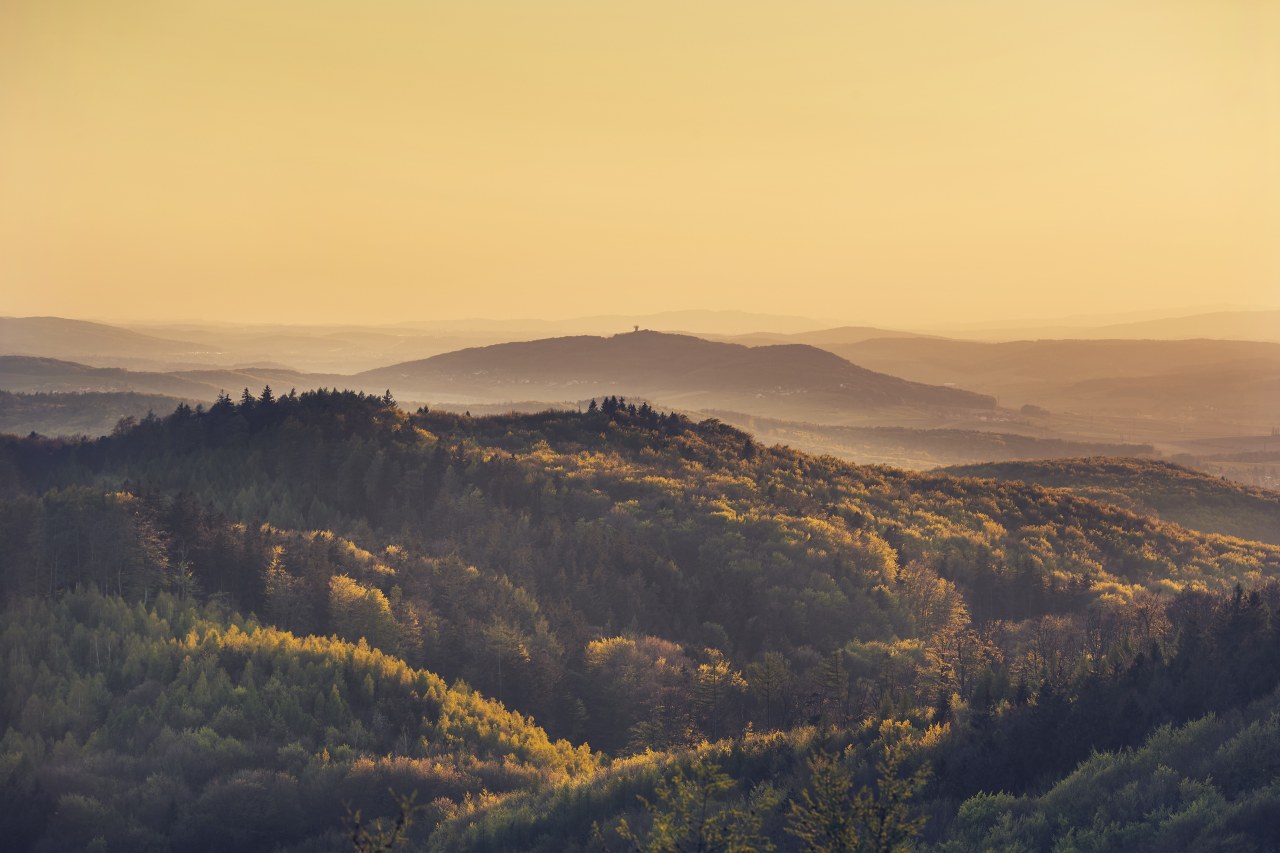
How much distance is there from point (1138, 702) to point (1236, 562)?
397 feet

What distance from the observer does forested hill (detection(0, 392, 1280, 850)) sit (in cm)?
5538

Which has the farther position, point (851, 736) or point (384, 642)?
point (384, 642)

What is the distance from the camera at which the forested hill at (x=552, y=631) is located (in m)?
55.4

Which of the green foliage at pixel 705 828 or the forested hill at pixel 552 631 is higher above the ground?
the green foliage at pixel 705 828

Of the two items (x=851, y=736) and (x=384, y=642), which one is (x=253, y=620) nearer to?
(x=384, y=642)

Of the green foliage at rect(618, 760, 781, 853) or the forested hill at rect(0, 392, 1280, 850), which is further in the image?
the forested hill at rect(0, 392, 1280, 850)

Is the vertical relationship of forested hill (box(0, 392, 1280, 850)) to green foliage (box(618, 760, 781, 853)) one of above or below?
below

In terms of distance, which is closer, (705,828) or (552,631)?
(705,828)

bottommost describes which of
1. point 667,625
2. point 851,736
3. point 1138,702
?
point 667,625

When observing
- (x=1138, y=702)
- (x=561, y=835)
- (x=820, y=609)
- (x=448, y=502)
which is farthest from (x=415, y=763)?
(x=448, y=502)

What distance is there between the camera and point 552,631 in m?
107

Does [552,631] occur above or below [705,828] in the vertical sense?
below

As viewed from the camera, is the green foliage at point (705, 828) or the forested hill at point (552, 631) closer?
the green foliage at point (705, 828)

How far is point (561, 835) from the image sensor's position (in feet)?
178
